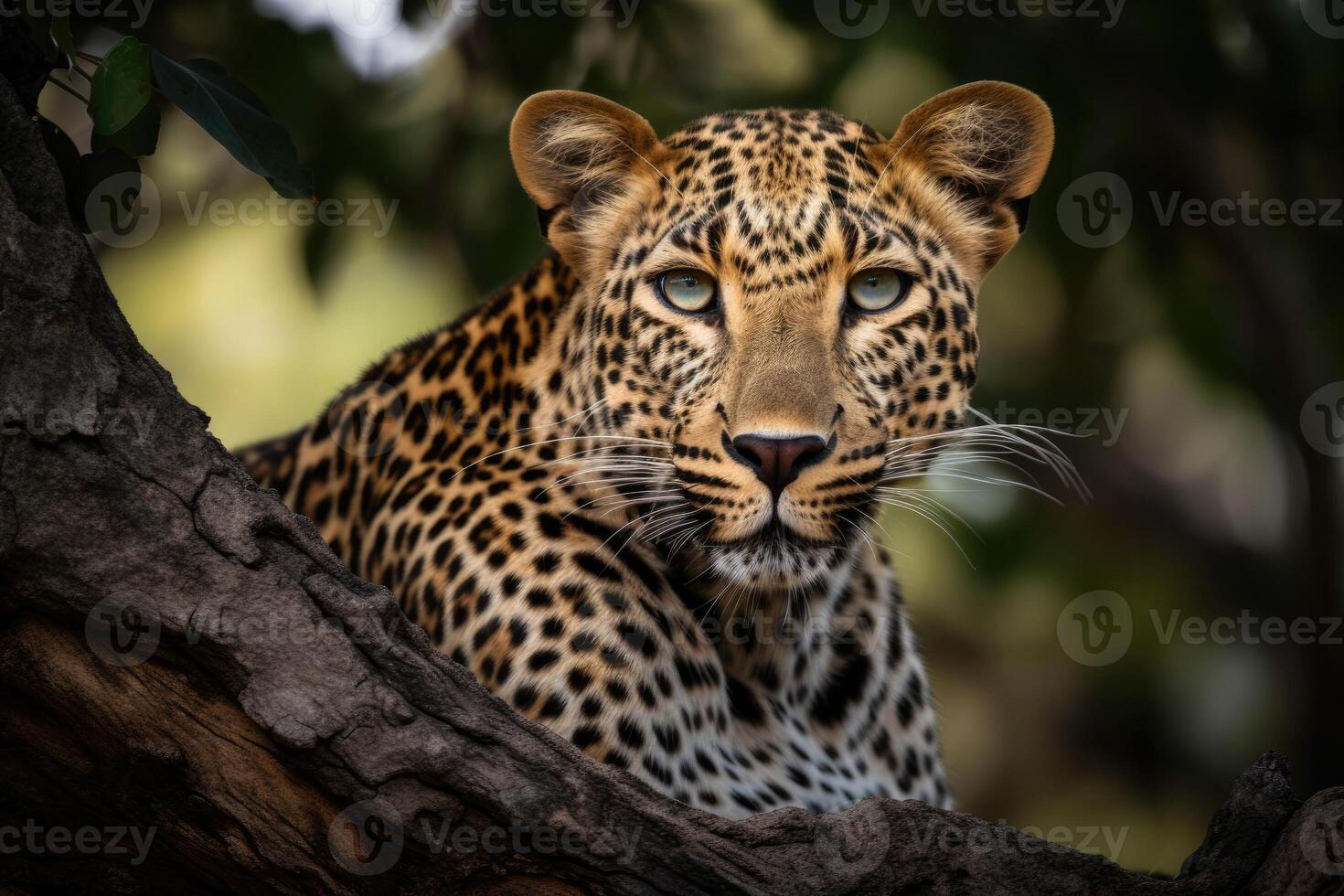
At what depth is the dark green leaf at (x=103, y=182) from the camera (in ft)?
15.0

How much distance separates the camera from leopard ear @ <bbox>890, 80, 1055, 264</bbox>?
18.7 ft

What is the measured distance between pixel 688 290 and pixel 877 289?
2.18 ft

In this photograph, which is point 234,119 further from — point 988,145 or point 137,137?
point 988,145

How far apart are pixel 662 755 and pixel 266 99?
518 centimetres

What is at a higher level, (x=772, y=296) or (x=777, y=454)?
(x=772, y=296)

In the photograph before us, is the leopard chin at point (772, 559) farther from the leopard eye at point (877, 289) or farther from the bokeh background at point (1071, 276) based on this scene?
the bokeh background at point (1071, 276)

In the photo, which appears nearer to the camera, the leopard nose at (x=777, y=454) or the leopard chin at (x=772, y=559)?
the leopard nose at (x=777, y=454)

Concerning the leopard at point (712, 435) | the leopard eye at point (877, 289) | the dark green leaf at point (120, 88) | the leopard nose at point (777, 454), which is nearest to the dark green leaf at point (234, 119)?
the dark green leaf at point (120, 88)

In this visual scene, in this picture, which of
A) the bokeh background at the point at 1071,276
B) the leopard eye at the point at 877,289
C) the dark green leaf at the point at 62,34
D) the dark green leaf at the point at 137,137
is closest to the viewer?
the dark green leaf at the point at 62,34

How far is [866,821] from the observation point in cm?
429

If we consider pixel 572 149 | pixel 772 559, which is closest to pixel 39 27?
pixel 572 149

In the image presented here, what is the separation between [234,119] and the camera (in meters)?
4.74

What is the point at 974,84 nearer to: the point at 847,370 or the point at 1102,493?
the point at 847,370

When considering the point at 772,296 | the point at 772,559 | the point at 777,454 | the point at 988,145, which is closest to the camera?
the point at 777,454
